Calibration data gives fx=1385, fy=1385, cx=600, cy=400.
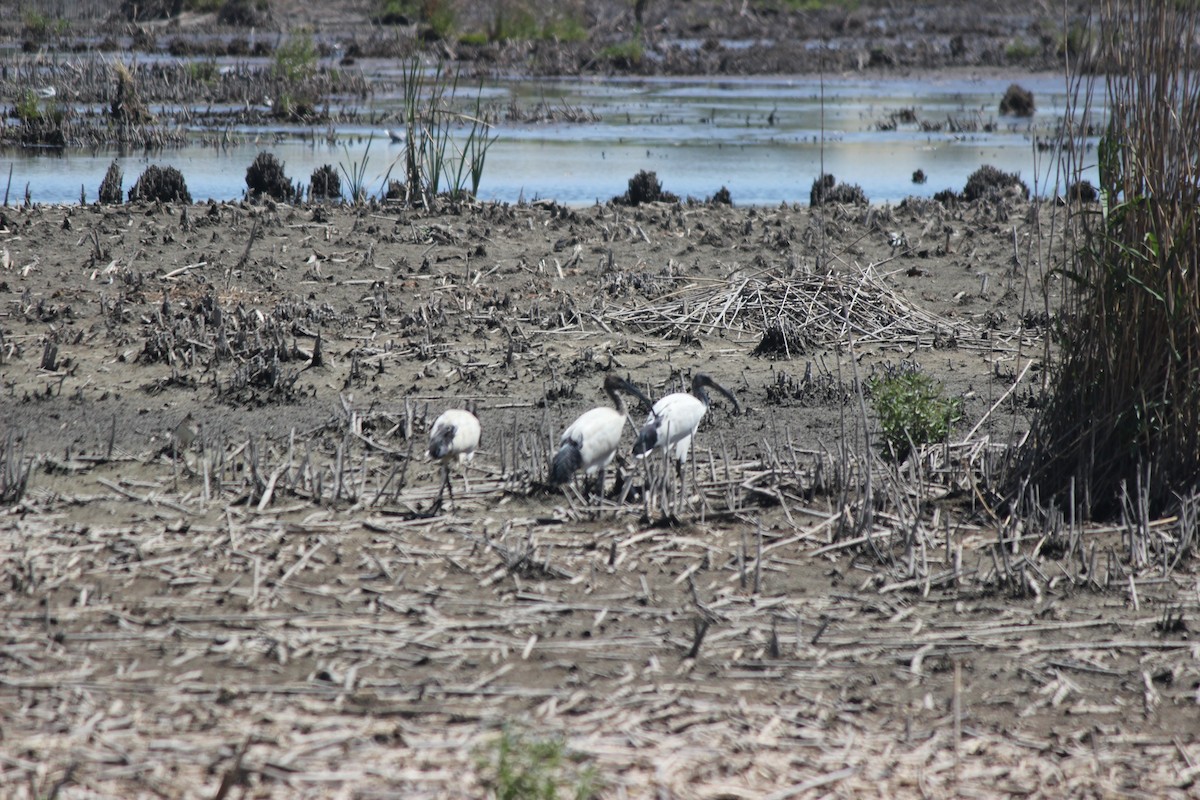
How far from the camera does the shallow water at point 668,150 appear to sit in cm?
1591

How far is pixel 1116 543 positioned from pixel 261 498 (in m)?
3.39

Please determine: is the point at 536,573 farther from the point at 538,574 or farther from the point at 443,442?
the point at 443,442

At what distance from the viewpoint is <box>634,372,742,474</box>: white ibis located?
6.27 m

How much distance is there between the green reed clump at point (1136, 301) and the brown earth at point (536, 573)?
0.26m

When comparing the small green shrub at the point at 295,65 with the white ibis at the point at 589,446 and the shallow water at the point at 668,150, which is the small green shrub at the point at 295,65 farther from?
the white ibis at the point at 589,446

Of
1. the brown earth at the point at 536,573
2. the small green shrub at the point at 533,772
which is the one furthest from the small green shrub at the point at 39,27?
the small green shrub at the point at 533,772

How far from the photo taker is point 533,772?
3.41 m

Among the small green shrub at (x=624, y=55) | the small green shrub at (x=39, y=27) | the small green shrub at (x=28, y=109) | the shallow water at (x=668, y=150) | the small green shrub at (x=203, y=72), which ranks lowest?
the shallow water at (x=668, y=150)

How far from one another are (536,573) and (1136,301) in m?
2.64

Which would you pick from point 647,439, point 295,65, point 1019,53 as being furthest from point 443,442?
point 1019,53

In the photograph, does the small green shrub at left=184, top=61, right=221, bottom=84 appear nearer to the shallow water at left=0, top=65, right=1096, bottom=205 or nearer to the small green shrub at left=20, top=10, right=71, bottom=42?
the shallow water at left=0, top=65, right=1096, bottom=205

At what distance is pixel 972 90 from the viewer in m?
32.8

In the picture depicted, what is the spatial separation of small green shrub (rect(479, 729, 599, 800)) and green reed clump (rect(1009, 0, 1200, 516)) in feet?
8.72

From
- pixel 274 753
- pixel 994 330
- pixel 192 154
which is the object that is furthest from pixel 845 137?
pixel 274 753
